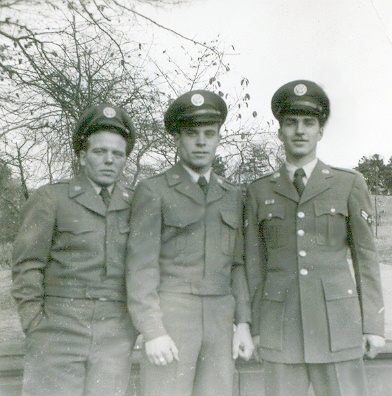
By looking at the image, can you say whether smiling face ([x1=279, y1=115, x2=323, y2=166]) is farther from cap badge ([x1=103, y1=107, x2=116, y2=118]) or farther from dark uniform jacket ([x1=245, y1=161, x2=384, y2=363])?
cap badge ([x1=103, y1=107, x2=116, y2=118])

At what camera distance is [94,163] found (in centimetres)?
257

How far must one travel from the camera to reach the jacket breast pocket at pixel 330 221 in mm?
2500

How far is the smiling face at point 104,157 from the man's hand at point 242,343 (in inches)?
38.2

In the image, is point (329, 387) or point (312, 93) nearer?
point (329, 387)

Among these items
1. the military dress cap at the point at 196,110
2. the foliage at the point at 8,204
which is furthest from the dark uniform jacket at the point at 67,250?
the foliage at the point at 8,204

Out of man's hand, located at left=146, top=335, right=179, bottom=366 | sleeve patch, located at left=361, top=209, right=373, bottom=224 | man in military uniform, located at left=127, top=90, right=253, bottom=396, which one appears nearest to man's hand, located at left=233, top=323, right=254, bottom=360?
man in military uniform, located at left=127, top=90, right=253, bottom=396

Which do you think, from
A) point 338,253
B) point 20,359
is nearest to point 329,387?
point 338,253

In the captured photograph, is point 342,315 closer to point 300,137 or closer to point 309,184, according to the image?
point 309,184

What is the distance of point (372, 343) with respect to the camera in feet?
7.98

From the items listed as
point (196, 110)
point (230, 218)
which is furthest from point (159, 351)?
point (196, 110)

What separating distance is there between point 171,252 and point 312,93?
1091mm

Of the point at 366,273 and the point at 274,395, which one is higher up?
the point at 366,273

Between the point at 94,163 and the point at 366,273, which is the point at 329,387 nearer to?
the point at 366,273

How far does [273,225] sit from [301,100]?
0.65m
